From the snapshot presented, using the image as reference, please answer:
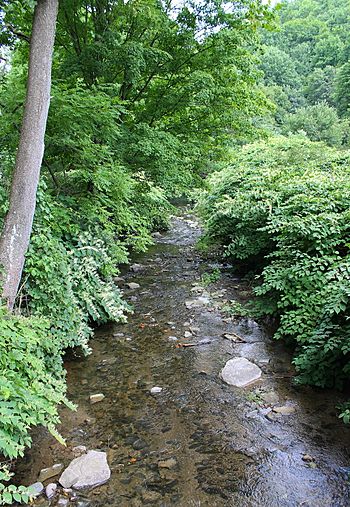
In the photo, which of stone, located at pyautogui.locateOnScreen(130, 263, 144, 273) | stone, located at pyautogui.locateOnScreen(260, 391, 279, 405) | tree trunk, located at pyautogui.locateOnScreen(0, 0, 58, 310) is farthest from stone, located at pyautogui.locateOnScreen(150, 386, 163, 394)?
stone, located at pyautogui.locateOnScreen(130, 263, 144, 273)

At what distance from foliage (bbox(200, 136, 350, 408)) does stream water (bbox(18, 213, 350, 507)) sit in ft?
1.47

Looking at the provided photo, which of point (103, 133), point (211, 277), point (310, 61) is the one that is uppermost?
point (310, 61)

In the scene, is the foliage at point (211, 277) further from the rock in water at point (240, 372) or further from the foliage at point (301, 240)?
the rock in water at point (240, 372)

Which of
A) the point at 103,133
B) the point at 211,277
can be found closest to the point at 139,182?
the point at 103,133

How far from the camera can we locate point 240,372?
4086 millimetres

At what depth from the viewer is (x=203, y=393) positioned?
3777 millimetres

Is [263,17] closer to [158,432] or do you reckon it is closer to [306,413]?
[306,413]

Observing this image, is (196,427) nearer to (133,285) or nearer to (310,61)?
(133,285)

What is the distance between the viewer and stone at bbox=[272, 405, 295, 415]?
3434 mm

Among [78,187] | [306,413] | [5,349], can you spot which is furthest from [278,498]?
[78,187]

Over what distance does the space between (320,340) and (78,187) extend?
3.68 m

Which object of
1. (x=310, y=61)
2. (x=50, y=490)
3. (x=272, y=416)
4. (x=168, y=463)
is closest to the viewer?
(x=50, y=490)

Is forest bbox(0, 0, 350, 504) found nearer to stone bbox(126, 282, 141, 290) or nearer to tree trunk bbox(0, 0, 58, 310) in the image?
tree trunk bbox(0, 0, 58, 310)

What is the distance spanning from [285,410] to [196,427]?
2.86 ft
